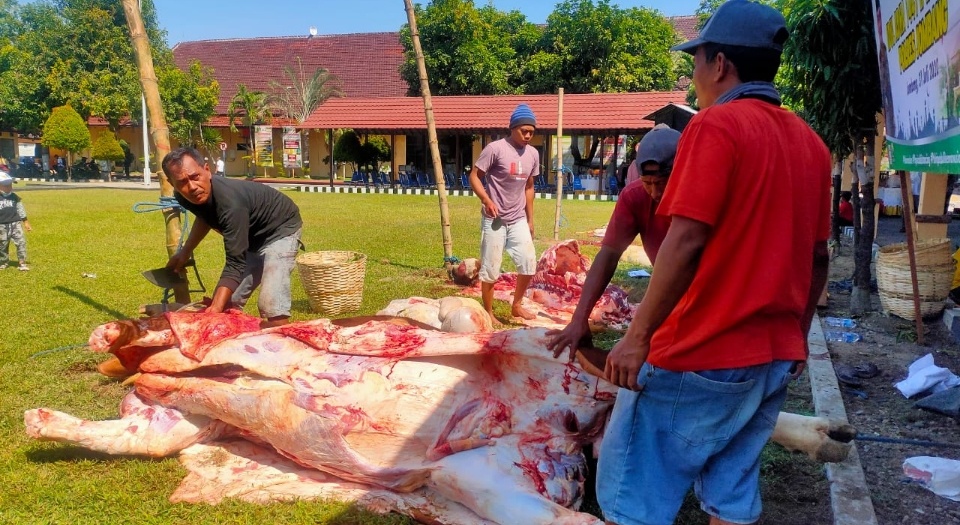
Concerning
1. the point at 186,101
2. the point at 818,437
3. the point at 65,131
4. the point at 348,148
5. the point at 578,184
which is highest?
the point at 186,101

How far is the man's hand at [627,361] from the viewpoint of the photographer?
197 centimetres

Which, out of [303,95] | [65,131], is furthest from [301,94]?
[65,131]

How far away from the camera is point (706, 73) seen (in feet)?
6.60

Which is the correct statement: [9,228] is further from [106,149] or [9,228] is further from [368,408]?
[106,149]

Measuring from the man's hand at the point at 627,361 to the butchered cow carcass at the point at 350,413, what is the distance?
1033 millimetres

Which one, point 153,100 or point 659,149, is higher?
point 153,100

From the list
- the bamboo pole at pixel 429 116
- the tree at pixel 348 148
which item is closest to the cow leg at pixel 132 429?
the bamboo pole at pixel 429 116

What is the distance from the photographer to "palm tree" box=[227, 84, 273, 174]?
1439 inches

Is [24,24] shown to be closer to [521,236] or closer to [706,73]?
[521,236]

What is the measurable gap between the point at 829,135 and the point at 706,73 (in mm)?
6306

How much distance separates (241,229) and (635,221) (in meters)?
2.70

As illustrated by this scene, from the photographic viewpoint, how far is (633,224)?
9.72 ft

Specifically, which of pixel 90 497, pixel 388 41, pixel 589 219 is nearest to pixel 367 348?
pixel 90 497

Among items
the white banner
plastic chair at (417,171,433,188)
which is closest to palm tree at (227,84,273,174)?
the white banner
